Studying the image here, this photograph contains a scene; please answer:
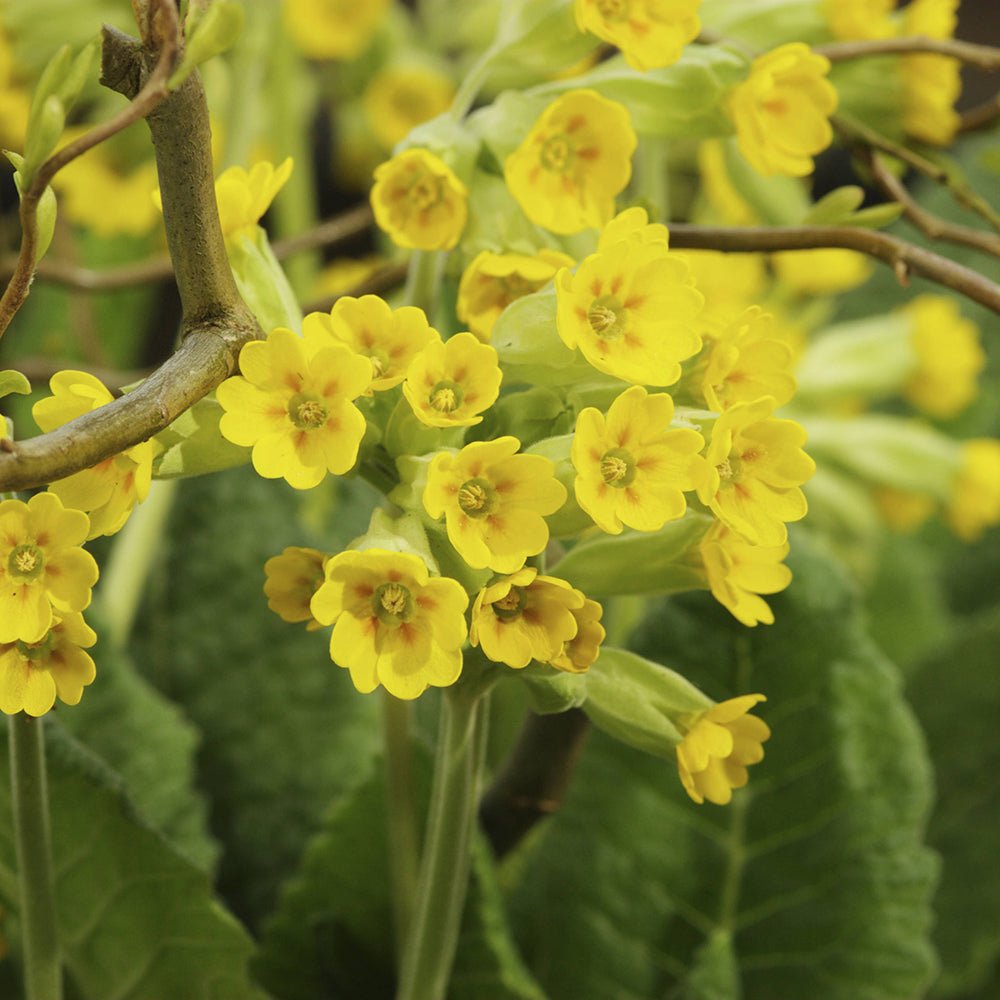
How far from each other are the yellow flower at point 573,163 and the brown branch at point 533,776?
0.44 ft

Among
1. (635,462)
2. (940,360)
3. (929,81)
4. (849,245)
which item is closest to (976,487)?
(940,360)

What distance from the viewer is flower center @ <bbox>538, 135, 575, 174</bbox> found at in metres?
0.33

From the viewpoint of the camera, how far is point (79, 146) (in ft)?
0.72

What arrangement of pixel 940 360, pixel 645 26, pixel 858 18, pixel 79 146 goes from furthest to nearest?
1. pixel 940 360
2. pixel 858 18
3. pixel 645 26
4. pixel 79 146

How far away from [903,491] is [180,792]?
0.49 meters

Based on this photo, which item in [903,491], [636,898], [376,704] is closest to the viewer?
[636,898]

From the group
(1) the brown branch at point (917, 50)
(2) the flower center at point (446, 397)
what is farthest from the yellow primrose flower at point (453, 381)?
(1) the brown branch at point (917, 50)

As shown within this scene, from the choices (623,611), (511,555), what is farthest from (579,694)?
(623,611)

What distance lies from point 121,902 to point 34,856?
0.07 m

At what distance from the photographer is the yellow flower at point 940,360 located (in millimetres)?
837

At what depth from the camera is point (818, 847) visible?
46 cm

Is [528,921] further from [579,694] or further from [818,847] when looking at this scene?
[579,694]

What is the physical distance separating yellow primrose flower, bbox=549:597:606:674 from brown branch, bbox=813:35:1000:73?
23 cm

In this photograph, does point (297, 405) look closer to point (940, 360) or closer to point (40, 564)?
point (40, 564)
